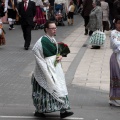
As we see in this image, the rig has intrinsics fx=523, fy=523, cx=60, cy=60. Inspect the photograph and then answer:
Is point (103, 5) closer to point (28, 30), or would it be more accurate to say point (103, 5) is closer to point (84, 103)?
point (28, 30)

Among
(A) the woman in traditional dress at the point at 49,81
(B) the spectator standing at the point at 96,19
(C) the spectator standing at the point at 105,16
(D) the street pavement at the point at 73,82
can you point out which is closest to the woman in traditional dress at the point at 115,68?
(D) the street pavement at the point at 73,82

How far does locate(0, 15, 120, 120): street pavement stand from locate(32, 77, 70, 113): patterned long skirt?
0.30 m

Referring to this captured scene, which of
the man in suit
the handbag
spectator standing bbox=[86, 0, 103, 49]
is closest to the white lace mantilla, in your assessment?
the man in suit

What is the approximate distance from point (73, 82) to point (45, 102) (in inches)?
138

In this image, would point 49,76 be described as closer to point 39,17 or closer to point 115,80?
point 115,80

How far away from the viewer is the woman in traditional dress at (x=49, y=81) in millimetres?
8242

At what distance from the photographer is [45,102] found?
27.1ft

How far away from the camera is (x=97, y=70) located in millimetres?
13297

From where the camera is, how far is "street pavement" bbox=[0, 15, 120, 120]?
29.5ft

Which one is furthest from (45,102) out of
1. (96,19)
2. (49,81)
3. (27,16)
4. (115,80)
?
(96,19)

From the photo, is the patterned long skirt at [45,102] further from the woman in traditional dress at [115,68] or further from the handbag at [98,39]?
the handbag at [98,39]

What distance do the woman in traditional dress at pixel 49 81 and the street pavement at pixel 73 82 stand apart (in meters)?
0.33

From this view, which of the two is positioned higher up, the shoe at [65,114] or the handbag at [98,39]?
the shoe at [65,114]

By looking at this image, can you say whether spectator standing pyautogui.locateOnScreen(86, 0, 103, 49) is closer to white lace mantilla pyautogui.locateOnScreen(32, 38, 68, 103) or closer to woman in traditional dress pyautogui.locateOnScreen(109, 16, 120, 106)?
woman in traditional dress pyautogui.locateOnScreen(109, 16, 120, 106)
